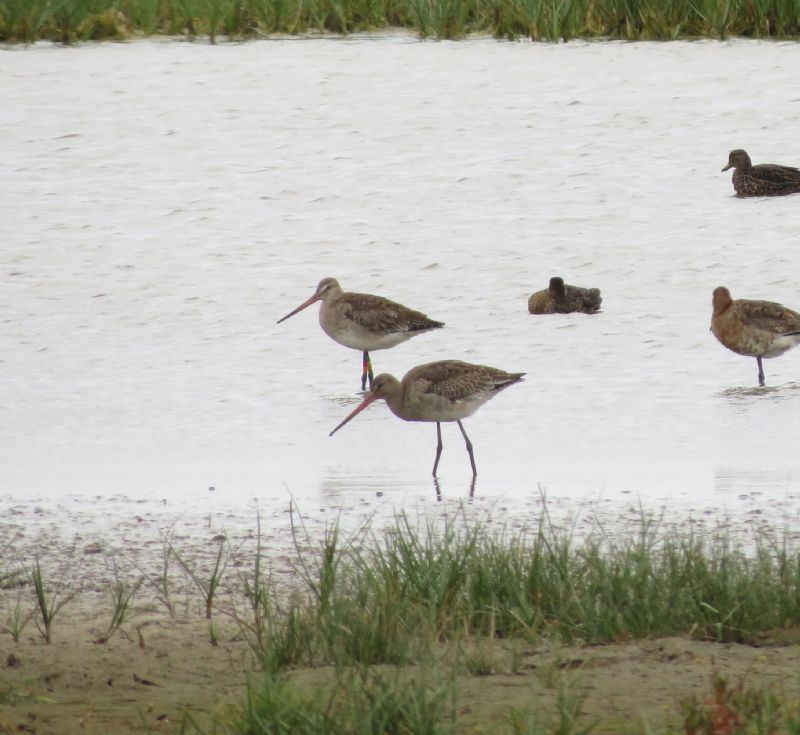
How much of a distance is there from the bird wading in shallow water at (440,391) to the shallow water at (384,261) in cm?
23

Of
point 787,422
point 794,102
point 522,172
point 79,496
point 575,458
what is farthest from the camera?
point 794,102

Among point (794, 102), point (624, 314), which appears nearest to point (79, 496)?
point (624, 314)

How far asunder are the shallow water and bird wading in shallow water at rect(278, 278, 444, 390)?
257 mm

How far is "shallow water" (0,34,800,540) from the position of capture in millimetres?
8320

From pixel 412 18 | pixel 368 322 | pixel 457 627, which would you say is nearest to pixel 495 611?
pixel 457 627

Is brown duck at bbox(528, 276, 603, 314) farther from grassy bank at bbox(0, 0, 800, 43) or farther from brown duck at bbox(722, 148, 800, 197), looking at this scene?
grassy bank at bbox(0, 0, 800, 43)

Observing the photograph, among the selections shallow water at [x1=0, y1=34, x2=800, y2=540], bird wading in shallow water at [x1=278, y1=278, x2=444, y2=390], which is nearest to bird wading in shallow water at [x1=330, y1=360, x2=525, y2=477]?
shallow water at [x1=0, y1=34, x2=800, y2=540]

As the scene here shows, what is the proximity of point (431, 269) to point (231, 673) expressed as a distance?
7.64 meters

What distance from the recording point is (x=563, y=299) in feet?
36.1

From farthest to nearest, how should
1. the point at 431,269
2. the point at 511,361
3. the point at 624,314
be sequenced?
1. the point at 431,269
2. the point at 624,314
3. the point at 511,361

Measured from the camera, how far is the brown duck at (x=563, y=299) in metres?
11.0

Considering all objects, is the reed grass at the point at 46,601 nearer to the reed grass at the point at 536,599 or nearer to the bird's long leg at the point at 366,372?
the reed grass at the point at 536,599

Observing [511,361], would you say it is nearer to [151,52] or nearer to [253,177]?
→ [253,177]

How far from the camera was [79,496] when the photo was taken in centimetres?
761
